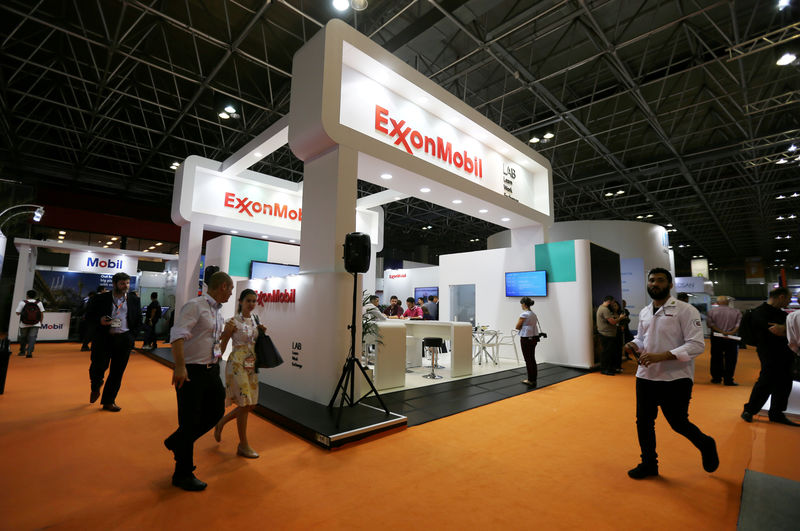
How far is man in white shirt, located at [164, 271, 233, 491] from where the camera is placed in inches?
93.4

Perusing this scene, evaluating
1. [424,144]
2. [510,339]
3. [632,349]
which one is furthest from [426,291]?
[632,349]

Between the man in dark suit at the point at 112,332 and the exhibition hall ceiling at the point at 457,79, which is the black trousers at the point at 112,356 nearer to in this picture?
the man in dark suit at the point at 112,332

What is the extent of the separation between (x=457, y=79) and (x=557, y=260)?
463 cm

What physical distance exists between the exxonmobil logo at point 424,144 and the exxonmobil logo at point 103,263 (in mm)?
11203

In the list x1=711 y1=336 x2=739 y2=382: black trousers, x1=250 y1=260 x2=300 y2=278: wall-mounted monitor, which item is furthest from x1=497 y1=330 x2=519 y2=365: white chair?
x1=250 y1=260 x2=300 y2=278: wall-mounted monitor

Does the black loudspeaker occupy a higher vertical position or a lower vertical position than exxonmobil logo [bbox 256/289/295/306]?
higher

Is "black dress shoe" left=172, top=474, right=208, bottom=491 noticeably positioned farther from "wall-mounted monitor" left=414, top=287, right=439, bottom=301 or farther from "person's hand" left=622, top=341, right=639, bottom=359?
"wall-mounted monitor" left=414, top=287, right=439, bottom=301

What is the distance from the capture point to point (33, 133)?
11273mm

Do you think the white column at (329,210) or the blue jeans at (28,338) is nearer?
the white column at (329,210)

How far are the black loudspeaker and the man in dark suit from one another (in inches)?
92.8

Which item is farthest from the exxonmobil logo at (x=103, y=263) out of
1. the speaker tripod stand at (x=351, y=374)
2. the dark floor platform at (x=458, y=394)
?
the speaker tripod stand at (x=351, y=374)

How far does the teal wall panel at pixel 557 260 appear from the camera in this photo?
775 centimetres

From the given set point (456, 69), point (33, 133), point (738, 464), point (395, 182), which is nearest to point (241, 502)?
point (738, 464)

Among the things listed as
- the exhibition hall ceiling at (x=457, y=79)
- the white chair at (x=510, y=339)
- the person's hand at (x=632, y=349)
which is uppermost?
the exhibition hall ceiling at (x=457, y=79)
